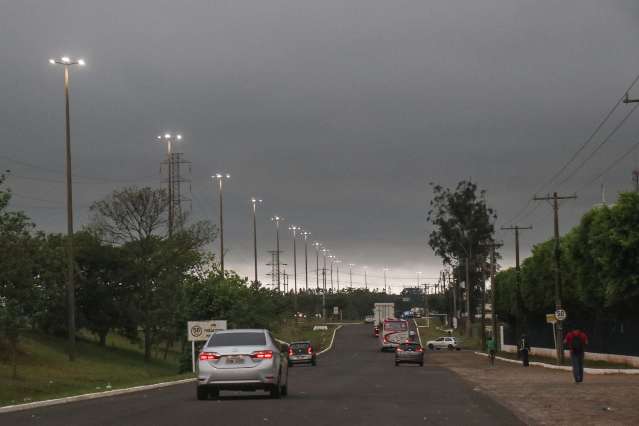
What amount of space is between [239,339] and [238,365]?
38.8 inches

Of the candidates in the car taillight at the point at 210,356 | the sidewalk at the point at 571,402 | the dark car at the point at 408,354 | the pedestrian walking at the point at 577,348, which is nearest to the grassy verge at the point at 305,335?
the dark car at the point at 408,354

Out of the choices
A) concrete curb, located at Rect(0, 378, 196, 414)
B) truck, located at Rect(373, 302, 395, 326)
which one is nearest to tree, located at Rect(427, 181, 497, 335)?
truck, located at Rect(373, 302, 395, 326)

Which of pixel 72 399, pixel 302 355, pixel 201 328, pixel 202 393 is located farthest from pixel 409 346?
pixel 202 393

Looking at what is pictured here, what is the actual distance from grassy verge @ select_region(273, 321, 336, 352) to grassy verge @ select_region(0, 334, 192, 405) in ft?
102

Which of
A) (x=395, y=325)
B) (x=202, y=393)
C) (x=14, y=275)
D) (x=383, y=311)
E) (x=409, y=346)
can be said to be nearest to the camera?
(x=202, y=393)

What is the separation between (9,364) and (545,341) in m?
42.7

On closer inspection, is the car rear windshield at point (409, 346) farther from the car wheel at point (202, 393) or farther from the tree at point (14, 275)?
the car wheel at point (202, 393)

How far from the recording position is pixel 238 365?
78.7 ft

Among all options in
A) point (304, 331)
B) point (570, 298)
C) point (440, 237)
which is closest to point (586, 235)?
point (570, 298)

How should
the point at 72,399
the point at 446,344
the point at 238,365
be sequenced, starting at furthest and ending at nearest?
the point at 446,344 → the point at 72,399 → the point at 238,365

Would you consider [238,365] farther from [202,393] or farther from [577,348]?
[577,348]

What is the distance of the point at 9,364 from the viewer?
56312 mm

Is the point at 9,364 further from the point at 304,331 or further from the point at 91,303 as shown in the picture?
the point at 304,331

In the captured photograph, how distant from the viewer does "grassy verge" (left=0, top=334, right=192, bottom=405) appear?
43250 mm
